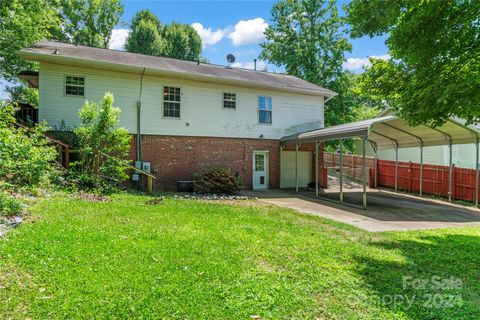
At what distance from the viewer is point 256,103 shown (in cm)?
1554

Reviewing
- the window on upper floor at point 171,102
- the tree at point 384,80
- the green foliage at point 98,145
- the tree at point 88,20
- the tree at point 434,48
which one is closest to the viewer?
the tree at point 434,48

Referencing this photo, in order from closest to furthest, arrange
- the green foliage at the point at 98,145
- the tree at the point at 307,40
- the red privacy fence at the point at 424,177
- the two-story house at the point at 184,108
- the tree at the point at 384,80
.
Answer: the tree at the point at 384,80 → the green foliage at the point at 98,145 → the two-story house at the point at 184,108 → the red privacy fence at the point at 424,177 → the tree at the point at 307,40

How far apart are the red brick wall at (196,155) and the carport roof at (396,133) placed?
1.70m

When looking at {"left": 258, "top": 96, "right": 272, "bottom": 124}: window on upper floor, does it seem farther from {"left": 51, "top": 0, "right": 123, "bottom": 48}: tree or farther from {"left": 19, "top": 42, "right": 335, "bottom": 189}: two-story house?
{"left": 51, "top": 0, "right": 123, "bottom": 48}: tree

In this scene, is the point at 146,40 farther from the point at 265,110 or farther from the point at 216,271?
the point at 216,271

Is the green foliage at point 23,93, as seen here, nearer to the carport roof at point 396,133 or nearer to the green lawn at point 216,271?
the carport roof at point 396,133

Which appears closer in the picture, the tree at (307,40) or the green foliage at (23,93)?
the green foliage at (23,93)

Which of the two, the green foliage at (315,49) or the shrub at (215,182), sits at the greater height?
the green foliage at (315,49)

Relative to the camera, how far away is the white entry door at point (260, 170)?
15656 mm

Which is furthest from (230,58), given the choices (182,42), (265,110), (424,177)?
(182,42)

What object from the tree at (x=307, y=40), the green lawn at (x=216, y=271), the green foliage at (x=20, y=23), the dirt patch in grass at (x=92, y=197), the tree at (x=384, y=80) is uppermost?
the tree at (x=307, y=40)

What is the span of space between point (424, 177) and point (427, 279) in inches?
542

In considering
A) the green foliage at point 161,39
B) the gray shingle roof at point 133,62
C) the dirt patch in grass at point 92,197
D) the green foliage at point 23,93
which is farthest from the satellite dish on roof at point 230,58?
the green foliage at point 23,93

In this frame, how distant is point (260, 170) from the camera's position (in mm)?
15859
